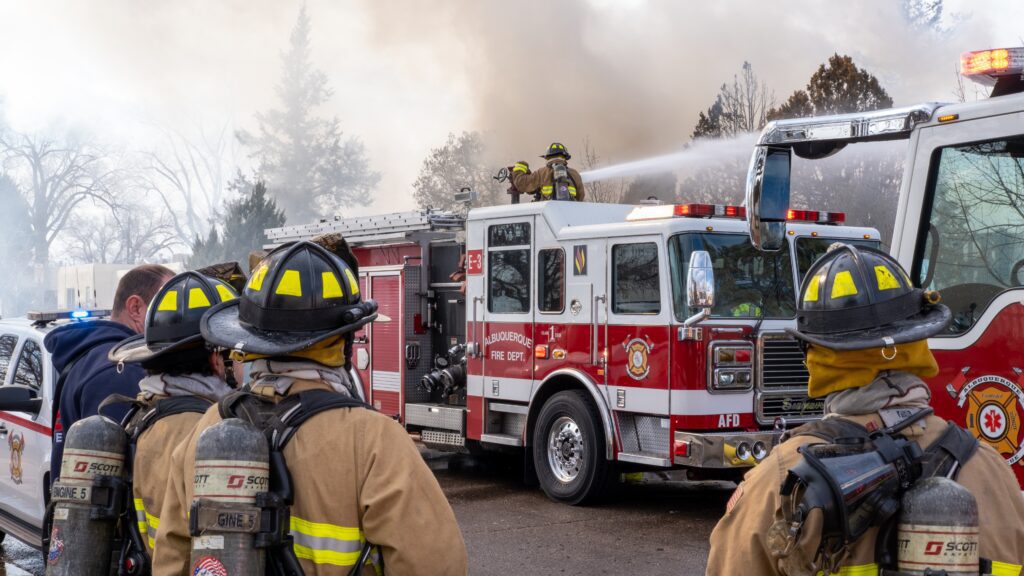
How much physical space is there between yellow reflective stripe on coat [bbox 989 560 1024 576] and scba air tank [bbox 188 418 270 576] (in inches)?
57.9

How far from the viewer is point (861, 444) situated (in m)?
2.01

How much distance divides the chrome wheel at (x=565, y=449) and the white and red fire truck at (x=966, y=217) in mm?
4170

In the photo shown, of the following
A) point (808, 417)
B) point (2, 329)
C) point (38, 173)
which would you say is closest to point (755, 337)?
point (808, 417)

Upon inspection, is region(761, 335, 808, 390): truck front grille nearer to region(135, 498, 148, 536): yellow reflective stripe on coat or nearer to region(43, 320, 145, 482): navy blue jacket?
region(43, 320, 145, 482): navy blue jacket

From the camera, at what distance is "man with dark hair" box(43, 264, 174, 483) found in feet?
11.5

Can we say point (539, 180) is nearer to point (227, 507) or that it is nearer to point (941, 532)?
point (227, 507)

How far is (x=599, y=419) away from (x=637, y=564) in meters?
1.86

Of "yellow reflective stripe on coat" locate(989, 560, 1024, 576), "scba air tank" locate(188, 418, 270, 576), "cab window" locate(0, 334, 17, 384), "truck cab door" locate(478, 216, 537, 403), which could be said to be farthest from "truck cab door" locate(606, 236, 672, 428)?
"scba air tank" locate(188, 418, 270, 576)

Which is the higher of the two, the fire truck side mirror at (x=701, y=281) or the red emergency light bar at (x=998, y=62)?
the red emergency light bar at (x=998, y=62)

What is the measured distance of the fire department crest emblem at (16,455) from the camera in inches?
245

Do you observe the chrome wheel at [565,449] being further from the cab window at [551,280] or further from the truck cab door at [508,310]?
the cab window at [551,280]

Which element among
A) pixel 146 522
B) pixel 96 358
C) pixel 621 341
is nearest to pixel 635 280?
pixel 621 341

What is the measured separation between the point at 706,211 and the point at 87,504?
5970mm

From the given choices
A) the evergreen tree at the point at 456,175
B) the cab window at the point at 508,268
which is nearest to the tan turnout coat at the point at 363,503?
the cab window at the point at 508,268
